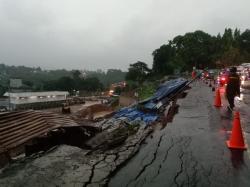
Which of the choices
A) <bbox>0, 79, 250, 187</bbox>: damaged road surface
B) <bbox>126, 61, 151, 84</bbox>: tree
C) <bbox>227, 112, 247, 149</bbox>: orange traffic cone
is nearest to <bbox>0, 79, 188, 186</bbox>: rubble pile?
<bbox>0, 79, 250, 187</bbox>: damaged road surface

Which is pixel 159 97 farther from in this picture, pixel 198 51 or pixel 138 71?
→ pixel 138 71

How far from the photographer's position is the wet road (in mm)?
5719

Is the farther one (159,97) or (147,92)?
(147,92)

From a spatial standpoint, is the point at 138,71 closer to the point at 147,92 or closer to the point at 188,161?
the point at 147,92

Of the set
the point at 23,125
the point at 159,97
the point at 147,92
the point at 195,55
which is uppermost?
the point at 195,55

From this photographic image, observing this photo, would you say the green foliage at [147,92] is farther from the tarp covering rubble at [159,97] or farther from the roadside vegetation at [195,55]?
the roadside vegetation at [195,55]

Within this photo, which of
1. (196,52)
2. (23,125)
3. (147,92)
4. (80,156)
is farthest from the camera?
(196,52)

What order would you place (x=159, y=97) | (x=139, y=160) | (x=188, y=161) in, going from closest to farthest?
(x=188, y=161) → (x=139, y=160) → (x=159, y=97)

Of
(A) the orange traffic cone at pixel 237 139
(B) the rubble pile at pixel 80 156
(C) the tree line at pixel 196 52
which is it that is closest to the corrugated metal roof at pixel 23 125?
(B) the rubble pile at pixel 80 156

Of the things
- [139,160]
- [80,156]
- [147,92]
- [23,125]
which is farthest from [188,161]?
[147,92]

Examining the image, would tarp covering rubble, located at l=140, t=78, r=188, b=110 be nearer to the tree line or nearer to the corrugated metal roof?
the corrugated metal roof

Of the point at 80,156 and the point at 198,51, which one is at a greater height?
the point at 198,51

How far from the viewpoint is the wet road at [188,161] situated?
572cm

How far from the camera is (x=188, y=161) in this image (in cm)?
684
